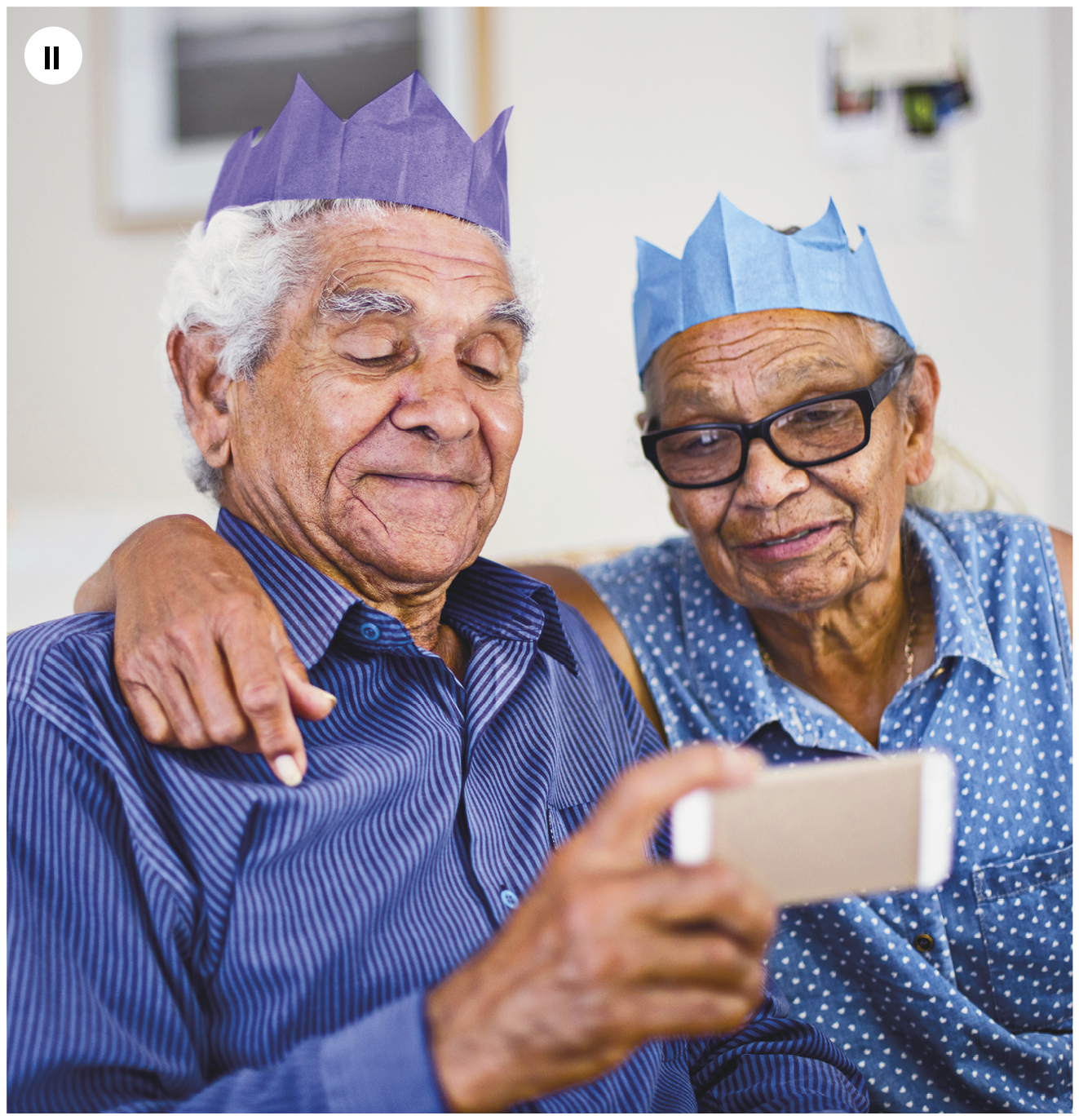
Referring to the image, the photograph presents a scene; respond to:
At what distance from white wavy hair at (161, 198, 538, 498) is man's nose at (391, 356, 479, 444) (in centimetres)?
17

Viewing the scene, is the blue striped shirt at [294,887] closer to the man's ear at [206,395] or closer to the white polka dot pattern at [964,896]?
the man's ear at [206,395]

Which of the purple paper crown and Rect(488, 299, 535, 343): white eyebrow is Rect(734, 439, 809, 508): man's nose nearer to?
Rect(488, 299, 535, 343): white eyebrow

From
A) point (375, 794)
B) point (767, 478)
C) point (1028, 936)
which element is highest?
point (767, 478)

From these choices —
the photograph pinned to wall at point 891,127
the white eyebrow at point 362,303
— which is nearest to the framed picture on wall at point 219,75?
the photograph pinned to wall at point 891,127

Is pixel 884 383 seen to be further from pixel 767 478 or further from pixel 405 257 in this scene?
pixel 405 257

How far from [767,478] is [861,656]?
377mm

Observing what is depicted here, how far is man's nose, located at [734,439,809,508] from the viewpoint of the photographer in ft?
4.72

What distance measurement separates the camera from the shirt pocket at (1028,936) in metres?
1.45

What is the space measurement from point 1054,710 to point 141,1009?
129 cm

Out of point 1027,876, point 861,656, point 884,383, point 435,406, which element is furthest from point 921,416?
point 435,406

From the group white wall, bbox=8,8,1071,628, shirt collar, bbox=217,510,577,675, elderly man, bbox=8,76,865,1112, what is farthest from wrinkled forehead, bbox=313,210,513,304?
white wall, bbox=8,8,1071,628

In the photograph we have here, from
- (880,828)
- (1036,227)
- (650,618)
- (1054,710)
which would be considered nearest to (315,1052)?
(880,828)

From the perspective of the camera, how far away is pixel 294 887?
99 centimetres

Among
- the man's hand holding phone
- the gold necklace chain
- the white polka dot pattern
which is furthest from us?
the gold necklace chain
